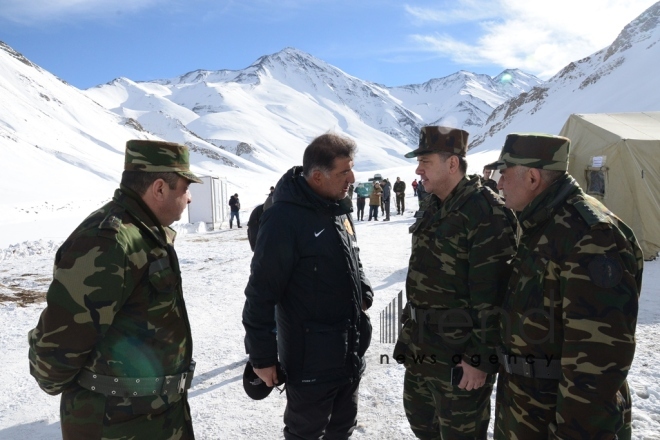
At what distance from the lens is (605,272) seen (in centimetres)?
173

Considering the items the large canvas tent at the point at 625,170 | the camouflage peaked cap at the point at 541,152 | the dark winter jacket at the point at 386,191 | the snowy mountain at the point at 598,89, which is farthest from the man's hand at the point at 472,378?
the snowy mountain at the point at 598,89

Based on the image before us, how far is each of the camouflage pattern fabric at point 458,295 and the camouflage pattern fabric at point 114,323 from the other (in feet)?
4.58

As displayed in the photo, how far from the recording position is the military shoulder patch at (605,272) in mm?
1725

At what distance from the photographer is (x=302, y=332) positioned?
246 centimetres

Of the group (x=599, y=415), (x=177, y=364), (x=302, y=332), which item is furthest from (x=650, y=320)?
(x=177, y=364)

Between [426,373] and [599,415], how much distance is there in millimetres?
1021

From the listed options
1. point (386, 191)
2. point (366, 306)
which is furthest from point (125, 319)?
point (386, 191)

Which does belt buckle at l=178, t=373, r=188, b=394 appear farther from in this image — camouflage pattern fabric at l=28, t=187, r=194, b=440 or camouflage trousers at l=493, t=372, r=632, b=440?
camouflage trousers at l=493, t=372, r=632, b=440

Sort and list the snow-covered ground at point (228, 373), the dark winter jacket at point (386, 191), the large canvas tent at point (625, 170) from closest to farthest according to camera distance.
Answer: the snow-covered ground at point (228, 373)
the large canvas tent at point (625, 170)
the dark winter jacket at point (386, 191)

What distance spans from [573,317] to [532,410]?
1.74 ft

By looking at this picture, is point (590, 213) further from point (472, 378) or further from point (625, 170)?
point (625, 170)

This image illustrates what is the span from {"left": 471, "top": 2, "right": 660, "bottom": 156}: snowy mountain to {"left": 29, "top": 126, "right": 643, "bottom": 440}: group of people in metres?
54.4

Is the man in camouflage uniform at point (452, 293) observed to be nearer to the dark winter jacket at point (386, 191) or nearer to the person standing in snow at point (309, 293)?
the person standing in snow at point (309, 293)

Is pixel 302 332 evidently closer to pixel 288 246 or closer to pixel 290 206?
pixel 288 246
